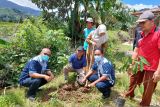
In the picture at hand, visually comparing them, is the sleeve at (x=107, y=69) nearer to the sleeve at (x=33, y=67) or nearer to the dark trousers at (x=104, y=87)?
the dark trousers at (x=104, y=87)

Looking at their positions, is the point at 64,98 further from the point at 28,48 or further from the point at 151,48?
the point at 28,48

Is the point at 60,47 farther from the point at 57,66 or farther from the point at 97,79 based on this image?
the point at 97,79

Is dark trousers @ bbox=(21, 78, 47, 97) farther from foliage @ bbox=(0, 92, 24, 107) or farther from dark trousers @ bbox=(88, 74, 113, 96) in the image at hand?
dark trousers @ bbox=(88, 74, 113, 96)

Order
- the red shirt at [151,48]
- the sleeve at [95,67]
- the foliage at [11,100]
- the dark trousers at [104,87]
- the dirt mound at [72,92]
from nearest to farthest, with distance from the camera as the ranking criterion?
the red shirt at [151,48] < the foliage at [11,100] < the dark trousers at [104,87] < the dirt mound at [72,92] < the sleeve at [95,67]

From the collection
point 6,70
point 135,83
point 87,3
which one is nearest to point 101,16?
point 87,3

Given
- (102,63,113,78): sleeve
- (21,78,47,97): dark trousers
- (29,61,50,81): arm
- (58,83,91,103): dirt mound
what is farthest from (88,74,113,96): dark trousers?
(21,78,47,97): dark trousers

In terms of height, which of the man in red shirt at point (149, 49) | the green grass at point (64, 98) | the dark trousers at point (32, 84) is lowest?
the green grass at point (64, 98)

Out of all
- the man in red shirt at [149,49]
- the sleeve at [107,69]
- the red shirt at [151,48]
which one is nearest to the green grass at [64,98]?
the sleeve at [107,69]

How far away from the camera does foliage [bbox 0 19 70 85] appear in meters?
10.9

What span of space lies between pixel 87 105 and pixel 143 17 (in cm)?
251

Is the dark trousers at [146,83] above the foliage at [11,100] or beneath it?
above

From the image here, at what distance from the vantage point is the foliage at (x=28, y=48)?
1090 centimetres

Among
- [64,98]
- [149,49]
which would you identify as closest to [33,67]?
[64,98]

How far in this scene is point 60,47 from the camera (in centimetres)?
1164
